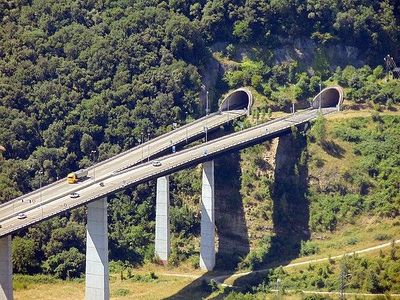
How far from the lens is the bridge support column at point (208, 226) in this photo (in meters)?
136

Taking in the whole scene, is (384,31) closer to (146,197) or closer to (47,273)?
(146,197)

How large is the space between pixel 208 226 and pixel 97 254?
19663mm

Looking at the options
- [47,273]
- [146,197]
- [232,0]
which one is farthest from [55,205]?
[232,0]

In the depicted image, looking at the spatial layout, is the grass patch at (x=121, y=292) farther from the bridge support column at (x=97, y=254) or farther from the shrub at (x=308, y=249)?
the shrub at (x=308, y=249)

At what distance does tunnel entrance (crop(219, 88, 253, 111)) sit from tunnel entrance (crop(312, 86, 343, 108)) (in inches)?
389

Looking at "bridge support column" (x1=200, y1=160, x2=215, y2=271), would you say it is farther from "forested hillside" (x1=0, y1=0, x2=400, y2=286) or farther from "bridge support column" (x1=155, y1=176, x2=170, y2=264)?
"bridge support column" (x1=155, y1=176, x2=170, y2=264)

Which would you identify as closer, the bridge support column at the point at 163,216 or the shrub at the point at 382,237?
the shrub at the point at 382,237

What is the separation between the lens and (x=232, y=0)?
16975 cm

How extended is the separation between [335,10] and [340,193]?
4014 cm

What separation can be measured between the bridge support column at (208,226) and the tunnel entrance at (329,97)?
2816 cm

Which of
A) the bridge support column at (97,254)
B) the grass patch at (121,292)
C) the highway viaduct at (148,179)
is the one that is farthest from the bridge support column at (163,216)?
the bridge support column at (97,254)

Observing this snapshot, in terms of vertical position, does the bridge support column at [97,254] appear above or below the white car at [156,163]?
below

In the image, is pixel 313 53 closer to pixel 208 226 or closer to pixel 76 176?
pixel 208 226

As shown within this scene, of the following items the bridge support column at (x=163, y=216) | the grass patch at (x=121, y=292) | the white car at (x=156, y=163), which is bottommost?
the grass patch at (x=121, y=292)
